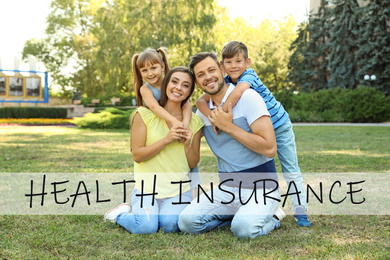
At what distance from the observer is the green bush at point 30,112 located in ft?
70.1

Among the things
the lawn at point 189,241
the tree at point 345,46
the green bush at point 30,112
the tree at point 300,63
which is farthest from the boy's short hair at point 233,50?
the tree at point 300,63

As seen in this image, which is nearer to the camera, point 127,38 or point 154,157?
point 154,157

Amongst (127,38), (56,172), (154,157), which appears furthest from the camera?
(127,38)

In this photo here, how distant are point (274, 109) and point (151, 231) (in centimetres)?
149

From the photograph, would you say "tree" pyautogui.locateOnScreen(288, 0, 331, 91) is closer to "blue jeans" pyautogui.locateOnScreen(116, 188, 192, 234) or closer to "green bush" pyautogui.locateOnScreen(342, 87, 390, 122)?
"green bush" pyautogui.locateOnScreen(342, 87, 390, 122)

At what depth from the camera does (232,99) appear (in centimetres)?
318

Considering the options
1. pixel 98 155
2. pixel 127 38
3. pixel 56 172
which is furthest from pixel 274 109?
pixel 127 38

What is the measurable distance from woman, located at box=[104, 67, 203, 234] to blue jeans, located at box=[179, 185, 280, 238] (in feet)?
0.72

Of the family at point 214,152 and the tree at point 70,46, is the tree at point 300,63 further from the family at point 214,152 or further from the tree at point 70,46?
the family at point 214,152

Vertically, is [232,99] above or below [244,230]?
above

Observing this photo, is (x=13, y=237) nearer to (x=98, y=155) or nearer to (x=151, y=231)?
(x=151, y=231)

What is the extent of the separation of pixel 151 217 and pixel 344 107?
17989 mm

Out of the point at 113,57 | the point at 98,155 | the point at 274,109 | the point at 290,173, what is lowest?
the point at 98,155

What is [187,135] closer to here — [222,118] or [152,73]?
[222,118]
